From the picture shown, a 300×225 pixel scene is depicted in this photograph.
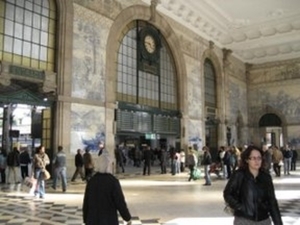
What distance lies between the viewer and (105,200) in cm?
358

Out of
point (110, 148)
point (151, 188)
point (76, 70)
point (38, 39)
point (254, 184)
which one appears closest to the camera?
point (254, 184)

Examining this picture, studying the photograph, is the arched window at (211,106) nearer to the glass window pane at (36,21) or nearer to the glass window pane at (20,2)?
the glass window pane at (36,21)

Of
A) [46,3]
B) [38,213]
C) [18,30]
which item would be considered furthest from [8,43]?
[38,213]

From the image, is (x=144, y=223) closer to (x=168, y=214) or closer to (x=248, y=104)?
(x=168, y=214)

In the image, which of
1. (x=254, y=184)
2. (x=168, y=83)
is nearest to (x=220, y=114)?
(x=168, y=83)

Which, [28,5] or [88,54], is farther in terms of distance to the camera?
[88,54]

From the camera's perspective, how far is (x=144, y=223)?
275 inches

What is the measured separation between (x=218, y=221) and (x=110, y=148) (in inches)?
435

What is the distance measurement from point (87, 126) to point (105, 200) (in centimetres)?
1318

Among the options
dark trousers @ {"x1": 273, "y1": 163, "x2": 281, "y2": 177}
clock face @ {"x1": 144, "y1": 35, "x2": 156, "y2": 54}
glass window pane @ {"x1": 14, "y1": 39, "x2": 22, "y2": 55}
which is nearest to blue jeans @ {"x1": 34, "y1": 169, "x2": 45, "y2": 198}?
glass window pane @ {"x1": 14, "y1": 39, "x2": 22, "y2": 55}

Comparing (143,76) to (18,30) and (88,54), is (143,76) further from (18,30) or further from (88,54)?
(18,30)

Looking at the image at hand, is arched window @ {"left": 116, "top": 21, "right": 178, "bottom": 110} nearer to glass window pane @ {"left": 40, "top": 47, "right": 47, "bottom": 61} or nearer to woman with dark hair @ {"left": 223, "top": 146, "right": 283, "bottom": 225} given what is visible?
glass window pane @ {"left": 40, "top": 47, "right": 47, "bottom": 61}

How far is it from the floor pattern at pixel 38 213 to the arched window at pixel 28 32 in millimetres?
6328

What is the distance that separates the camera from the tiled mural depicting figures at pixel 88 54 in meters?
16.4
